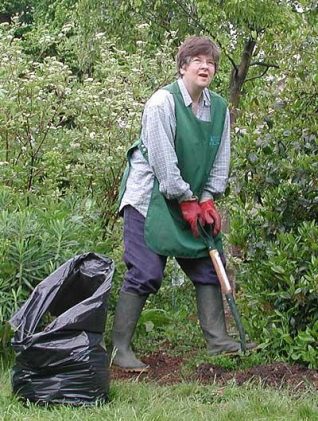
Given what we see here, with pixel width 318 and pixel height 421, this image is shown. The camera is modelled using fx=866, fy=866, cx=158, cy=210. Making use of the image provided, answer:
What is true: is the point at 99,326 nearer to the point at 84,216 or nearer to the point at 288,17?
the point at 84,216

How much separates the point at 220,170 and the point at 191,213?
43 centimetres

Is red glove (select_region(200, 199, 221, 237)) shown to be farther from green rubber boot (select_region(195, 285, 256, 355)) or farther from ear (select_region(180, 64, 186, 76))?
ear (select_region(180, 64, 186, 76))

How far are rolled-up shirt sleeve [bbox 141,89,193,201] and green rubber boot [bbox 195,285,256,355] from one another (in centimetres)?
71

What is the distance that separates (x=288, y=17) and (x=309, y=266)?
519cm

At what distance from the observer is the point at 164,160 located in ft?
17.1

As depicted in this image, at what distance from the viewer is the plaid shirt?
521 cm

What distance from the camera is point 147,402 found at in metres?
4.70

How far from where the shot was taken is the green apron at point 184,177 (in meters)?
5.34

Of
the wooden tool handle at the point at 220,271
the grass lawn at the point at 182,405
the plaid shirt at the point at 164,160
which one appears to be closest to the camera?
the grass lawn at the point at 182,405

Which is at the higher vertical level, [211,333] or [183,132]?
[183,132]

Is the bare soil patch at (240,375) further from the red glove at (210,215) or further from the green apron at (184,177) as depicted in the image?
the red glove at (210,215)

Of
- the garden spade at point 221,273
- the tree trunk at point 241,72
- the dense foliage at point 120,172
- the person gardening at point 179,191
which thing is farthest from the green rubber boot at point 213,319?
the tree trunk at point 241,72

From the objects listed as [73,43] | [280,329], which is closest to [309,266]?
[280,329]

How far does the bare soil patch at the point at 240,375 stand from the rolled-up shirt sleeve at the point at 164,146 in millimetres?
1100
